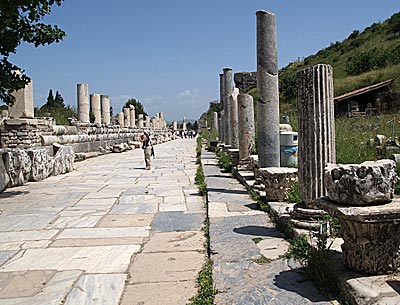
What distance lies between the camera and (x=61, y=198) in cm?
910

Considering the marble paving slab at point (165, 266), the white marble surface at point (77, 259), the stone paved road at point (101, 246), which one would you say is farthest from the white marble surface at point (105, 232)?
the marble paving slab at point (165, 266)

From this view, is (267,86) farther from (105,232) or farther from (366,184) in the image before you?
(366,184)

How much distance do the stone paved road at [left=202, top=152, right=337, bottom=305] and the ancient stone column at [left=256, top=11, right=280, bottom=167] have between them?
172 centimetres

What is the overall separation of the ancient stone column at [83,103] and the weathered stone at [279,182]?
19.1 meters

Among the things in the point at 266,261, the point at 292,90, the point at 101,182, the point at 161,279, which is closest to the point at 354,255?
the point at 266,261

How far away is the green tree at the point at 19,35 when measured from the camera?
8078 mm

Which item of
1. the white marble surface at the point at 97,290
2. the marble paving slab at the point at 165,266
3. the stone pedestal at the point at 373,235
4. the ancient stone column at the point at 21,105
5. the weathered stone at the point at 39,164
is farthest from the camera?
the ancient stone column at the point at 21,105

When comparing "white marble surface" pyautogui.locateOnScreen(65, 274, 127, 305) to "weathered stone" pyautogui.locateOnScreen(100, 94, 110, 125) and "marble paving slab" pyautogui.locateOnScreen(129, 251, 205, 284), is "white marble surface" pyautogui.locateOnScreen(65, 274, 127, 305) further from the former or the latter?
"weathered stone" pyautogui.locateOnScreen(100, 94, 110, 125)

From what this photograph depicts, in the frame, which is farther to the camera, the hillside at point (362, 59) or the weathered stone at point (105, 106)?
the hillside at point (362, 59)

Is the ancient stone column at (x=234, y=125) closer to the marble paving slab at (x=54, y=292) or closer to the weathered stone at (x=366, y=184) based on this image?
the marble paving slab at (x=54, y=292)

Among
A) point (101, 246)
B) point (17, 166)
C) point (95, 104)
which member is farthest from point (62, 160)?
point (95, 104)

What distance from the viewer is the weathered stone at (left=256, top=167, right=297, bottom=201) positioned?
248 inches

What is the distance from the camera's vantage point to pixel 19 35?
8305 millimetres

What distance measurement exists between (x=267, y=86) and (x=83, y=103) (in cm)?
1835
